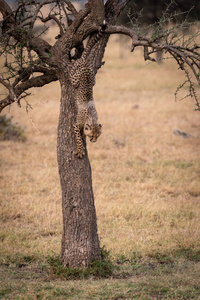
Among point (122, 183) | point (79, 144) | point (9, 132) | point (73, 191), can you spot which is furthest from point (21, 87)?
point (9, 132)

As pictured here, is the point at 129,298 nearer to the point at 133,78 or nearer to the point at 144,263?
the point at 144,263

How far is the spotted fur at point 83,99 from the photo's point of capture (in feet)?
20.4

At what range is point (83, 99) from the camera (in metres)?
6.29

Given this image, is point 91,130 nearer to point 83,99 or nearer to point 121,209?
point 83,99

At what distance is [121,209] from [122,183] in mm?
2123

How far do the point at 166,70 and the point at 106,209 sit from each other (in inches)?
1189

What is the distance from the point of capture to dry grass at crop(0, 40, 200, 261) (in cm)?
839

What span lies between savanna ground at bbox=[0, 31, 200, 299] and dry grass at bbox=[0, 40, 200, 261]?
0.9 inches

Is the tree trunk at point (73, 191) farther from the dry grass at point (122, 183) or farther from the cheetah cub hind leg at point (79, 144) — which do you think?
the dry grass at point (122, 183)

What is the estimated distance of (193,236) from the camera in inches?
328

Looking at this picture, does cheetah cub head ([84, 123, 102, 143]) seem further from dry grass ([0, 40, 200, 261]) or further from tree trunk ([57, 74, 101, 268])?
dry grass ([0, 40, 200, 261])

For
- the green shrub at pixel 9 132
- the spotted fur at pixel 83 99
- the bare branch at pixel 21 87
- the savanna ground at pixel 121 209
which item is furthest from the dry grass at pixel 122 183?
the spotted fur at pixel 83 99

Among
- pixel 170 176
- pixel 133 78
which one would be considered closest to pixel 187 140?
pixel 170 176

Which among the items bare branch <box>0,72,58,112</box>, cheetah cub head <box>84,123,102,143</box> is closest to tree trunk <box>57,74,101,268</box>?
cheetah cub head <box>84,123,102,143</box>
